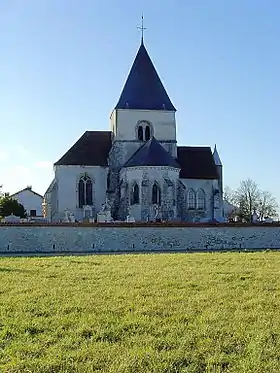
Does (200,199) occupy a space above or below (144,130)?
below

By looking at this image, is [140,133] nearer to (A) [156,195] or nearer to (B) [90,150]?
(B) [90,150]

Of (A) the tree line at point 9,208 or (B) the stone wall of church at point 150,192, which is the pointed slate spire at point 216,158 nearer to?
(B) the stone wall of church at point 150,192

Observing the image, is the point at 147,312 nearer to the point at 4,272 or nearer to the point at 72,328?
the point at 72,328

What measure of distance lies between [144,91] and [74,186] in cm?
922

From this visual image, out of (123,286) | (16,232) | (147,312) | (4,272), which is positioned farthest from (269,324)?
(16,232)

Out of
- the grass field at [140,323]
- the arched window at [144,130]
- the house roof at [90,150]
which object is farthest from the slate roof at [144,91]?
the grass field at [140,323]

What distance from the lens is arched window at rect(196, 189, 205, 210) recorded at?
44.0m

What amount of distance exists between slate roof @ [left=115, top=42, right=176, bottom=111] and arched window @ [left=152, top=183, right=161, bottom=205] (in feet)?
25.1

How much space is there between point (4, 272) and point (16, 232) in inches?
562

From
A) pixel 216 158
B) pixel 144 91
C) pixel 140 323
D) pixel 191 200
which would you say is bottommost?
pixel 140 323

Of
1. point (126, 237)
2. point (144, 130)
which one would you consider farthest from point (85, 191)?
point (126, 237)

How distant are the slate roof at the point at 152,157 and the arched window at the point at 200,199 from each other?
434 centimetres

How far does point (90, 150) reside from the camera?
45000 mm

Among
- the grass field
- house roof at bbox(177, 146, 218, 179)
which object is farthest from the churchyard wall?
the grass field
